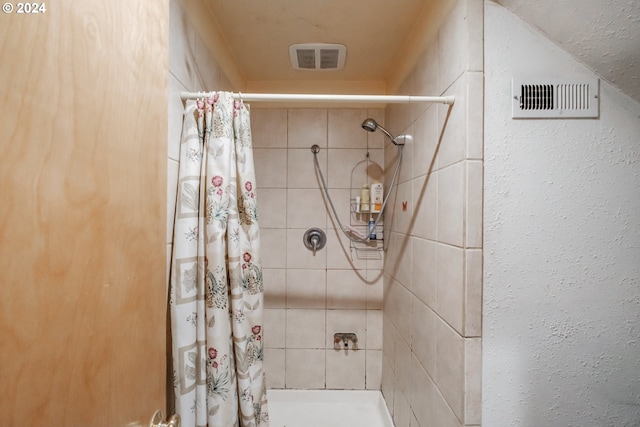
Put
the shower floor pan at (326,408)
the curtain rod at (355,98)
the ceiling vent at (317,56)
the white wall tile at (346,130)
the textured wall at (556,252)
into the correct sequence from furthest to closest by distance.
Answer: the white wall tile at (346,130) → the shower floor pan at (326,408) → the ceiling vent at (317,56) → the curtain rod at (355,98) → the textured wall at (556,252)

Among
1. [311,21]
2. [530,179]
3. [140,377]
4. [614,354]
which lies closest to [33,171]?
[140,377]

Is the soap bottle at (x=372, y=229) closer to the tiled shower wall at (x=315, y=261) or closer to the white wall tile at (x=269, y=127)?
the tiled shower wall at (x=315, y=261)

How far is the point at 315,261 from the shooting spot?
5.96 ft

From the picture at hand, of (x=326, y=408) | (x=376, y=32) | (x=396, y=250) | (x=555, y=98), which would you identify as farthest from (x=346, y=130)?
(x=326, y=408)

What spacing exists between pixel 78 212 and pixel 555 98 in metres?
1.16

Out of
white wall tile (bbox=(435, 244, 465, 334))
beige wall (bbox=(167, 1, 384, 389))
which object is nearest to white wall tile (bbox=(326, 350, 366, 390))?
beige wall (bbox=(167, 1, 384, 389))

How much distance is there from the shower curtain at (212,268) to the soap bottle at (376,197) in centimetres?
87

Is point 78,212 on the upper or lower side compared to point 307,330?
upper

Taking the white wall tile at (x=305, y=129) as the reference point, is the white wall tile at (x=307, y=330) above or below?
below

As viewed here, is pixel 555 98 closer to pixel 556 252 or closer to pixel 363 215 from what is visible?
pixel 556 252

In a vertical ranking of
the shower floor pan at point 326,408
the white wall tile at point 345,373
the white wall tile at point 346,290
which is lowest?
the shower floor pan at point 326,408

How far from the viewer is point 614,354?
30.6 inches

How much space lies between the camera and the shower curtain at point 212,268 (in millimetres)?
900

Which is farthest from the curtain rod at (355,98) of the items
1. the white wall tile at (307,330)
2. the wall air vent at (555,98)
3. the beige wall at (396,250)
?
the white wall tile at (307,330)
